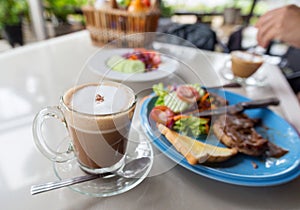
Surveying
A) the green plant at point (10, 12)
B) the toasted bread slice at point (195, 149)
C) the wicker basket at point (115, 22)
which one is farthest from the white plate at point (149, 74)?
the green plant at point (10, 12)

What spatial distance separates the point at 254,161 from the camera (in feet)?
1.54

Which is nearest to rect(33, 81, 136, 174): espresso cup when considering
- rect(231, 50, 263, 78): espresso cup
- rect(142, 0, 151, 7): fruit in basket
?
rect(231, 50, 263, 78): espresso cup

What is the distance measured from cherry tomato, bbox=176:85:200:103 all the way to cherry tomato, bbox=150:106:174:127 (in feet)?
0.16

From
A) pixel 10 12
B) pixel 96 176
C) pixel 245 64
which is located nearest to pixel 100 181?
pixel 96 176

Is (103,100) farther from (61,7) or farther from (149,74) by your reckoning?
(61,7)

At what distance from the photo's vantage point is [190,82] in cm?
53

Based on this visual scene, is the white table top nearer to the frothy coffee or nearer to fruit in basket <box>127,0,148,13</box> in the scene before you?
the frothy coffee

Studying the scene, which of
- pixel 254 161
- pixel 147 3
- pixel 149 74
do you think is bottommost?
pixel 254 161

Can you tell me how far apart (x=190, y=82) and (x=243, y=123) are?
0.53 feet

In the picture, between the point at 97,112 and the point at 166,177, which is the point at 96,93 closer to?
the point at 97,112

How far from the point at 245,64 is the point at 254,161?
0.43 m

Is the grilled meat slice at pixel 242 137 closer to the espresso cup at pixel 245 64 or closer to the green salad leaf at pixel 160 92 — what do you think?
the green salad leaf at pixel 160 92

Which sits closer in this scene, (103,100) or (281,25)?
(103,100)

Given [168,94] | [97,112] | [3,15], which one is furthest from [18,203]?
[3,15]
